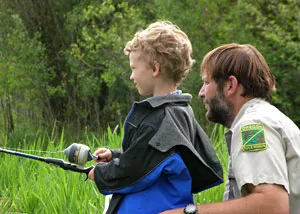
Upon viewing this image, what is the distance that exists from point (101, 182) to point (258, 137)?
2.52 feet

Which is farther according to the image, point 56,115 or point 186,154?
point 56,115

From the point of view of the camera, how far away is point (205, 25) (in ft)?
36.1

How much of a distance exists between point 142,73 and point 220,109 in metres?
0.45

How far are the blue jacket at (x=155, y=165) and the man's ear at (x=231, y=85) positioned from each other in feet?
0.94

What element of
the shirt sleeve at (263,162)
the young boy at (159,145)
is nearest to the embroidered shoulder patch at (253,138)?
the shirt sleeve at (263,162)

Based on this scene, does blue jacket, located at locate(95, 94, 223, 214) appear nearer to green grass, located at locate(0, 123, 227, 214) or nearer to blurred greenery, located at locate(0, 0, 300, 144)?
green grass, located at locate(0, 123, 227, 214)

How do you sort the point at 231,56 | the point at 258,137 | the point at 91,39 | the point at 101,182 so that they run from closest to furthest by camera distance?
the point at 258,137 < the point at 231,56 < the point at 101,182 < the point at 91,39

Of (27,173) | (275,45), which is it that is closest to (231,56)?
(27,173)

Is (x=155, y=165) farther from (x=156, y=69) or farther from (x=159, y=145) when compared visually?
(x=156, y=69)

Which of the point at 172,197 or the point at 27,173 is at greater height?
the point at 172,197

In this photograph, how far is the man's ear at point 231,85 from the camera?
2.85 meters

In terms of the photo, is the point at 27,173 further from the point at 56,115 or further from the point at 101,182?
the point at 56,115

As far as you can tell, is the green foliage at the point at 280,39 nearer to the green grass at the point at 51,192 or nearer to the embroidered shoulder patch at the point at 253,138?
the green grass at the point at 51,192

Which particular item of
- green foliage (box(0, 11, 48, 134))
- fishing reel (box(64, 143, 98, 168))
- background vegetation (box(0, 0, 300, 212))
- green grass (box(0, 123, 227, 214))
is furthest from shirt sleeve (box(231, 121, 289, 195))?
green foliage (box(0, 11, 48, 134))
